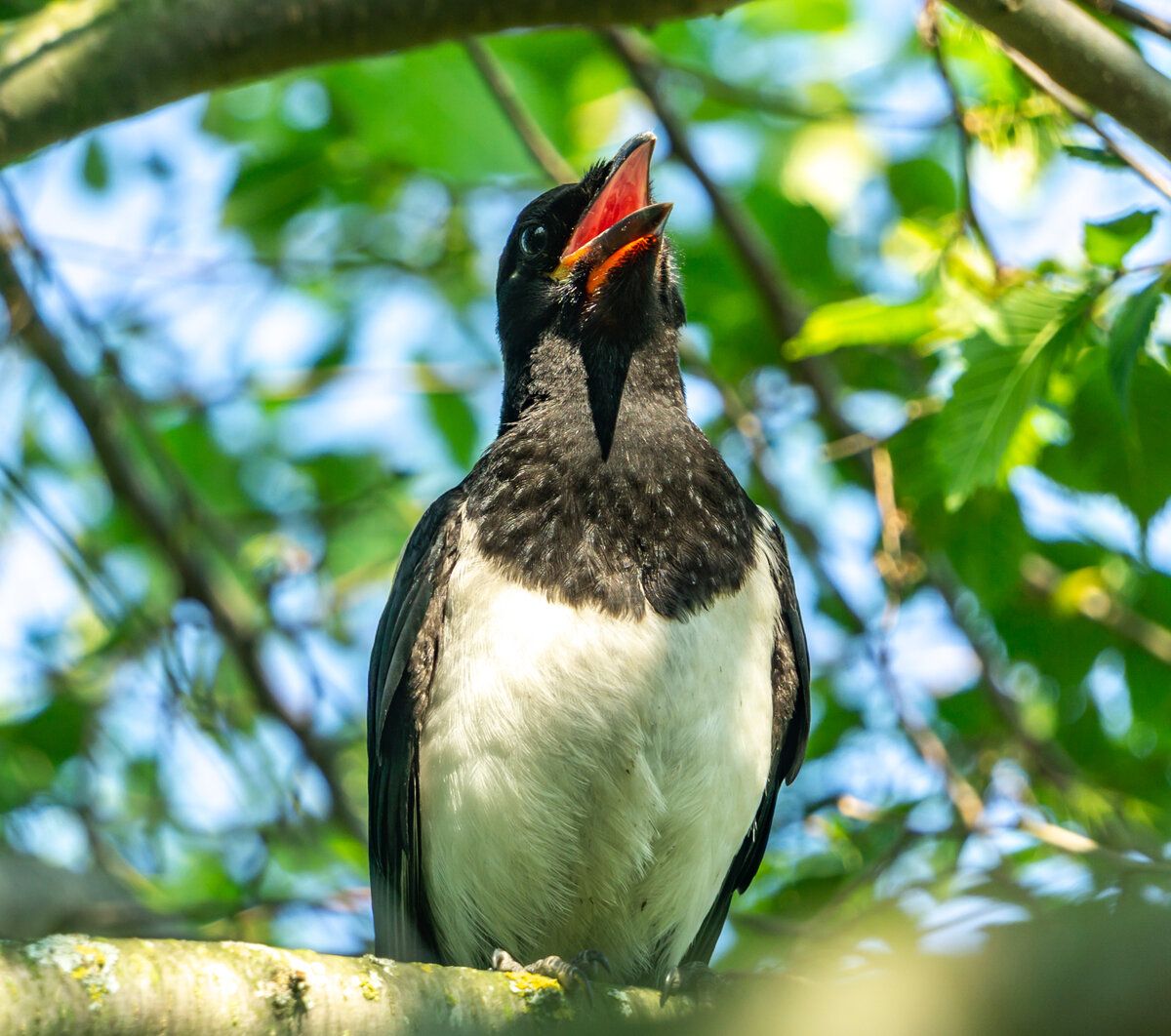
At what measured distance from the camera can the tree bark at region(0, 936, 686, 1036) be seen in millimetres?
1909

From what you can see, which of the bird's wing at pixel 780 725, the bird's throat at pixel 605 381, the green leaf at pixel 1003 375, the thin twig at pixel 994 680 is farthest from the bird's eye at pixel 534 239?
the thin twig at pixel 994 680

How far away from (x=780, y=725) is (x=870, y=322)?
1412 millimetres

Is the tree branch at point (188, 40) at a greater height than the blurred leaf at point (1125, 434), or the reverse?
the tree branch at point (188, 40)

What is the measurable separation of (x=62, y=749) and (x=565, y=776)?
10.2 ft

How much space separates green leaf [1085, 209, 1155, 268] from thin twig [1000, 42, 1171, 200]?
11 cm

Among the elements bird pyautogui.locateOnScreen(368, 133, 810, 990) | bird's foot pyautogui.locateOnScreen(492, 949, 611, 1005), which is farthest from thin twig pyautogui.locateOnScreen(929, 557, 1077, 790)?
bird's foot pyautogui.locateOnScreen(492, 949, 611, 1005)

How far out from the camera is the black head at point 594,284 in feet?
13.6

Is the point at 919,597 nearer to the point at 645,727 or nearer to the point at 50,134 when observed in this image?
the point at 645,727

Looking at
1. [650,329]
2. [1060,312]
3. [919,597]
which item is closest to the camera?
[1060,312]

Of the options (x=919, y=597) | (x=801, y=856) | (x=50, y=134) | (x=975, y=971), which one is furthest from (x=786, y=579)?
(x=975, y=971)

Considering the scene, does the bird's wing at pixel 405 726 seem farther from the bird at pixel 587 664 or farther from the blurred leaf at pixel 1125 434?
the blurred leaf at pixel 1125 434

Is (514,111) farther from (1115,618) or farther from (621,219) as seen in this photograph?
(1115,618)

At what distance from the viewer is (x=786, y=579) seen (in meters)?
4.21

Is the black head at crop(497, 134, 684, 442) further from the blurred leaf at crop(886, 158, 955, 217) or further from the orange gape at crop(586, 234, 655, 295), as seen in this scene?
the blurred leaf at crop(886, 158, 955, 217)
